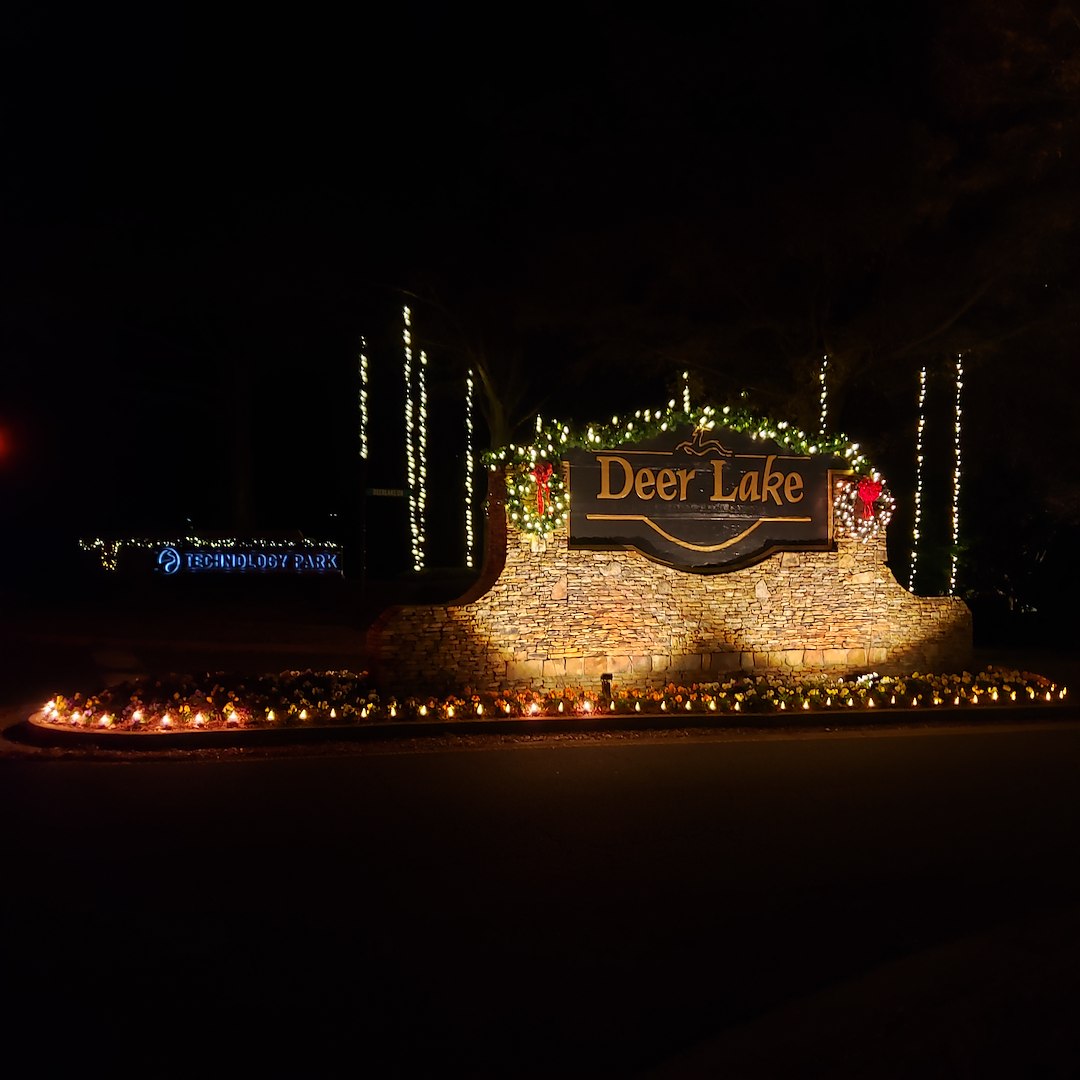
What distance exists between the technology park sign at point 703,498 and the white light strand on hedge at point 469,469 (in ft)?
66.8

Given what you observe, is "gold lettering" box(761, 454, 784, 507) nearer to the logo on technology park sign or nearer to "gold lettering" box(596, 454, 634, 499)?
"gold lettering" box(596, 454, 634, 499)

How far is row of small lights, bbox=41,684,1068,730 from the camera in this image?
1084 centimetres

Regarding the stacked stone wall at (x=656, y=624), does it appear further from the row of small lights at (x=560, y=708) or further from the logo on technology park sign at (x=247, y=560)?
the logo on technology park sign at (x=247, y=560)

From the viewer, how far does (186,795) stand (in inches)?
333

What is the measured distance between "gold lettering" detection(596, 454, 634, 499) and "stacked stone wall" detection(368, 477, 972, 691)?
72cm

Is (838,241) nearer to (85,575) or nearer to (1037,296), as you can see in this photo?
(1037,296)

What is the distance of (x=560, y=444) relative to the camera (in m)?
13.0

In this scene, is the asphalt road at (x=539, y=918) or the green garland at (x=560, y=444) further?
the green garland at (x=560, y=444)

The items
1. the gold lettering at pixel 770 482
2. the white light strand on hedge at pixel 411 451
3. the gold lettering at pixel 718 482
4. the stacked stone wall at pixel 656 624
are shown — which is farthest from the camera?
the white light strand on hedge at pixel 411 451

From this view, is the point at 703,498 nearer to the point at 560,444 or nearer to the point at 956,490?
the point at 560,444

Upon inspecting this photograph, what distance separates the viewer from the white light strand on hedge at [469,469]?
3484cm

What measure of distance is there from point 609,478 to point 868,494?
3.55 meters

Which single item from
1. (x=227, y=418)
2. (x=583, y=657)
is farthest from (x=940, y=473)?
(x=227, y=418)

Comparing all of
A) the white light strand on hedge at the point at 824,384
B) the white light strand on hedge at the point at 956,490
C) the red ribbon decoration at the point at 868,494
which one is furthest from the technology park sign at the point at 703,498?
the white light strand on hedge at the point at 956,490
